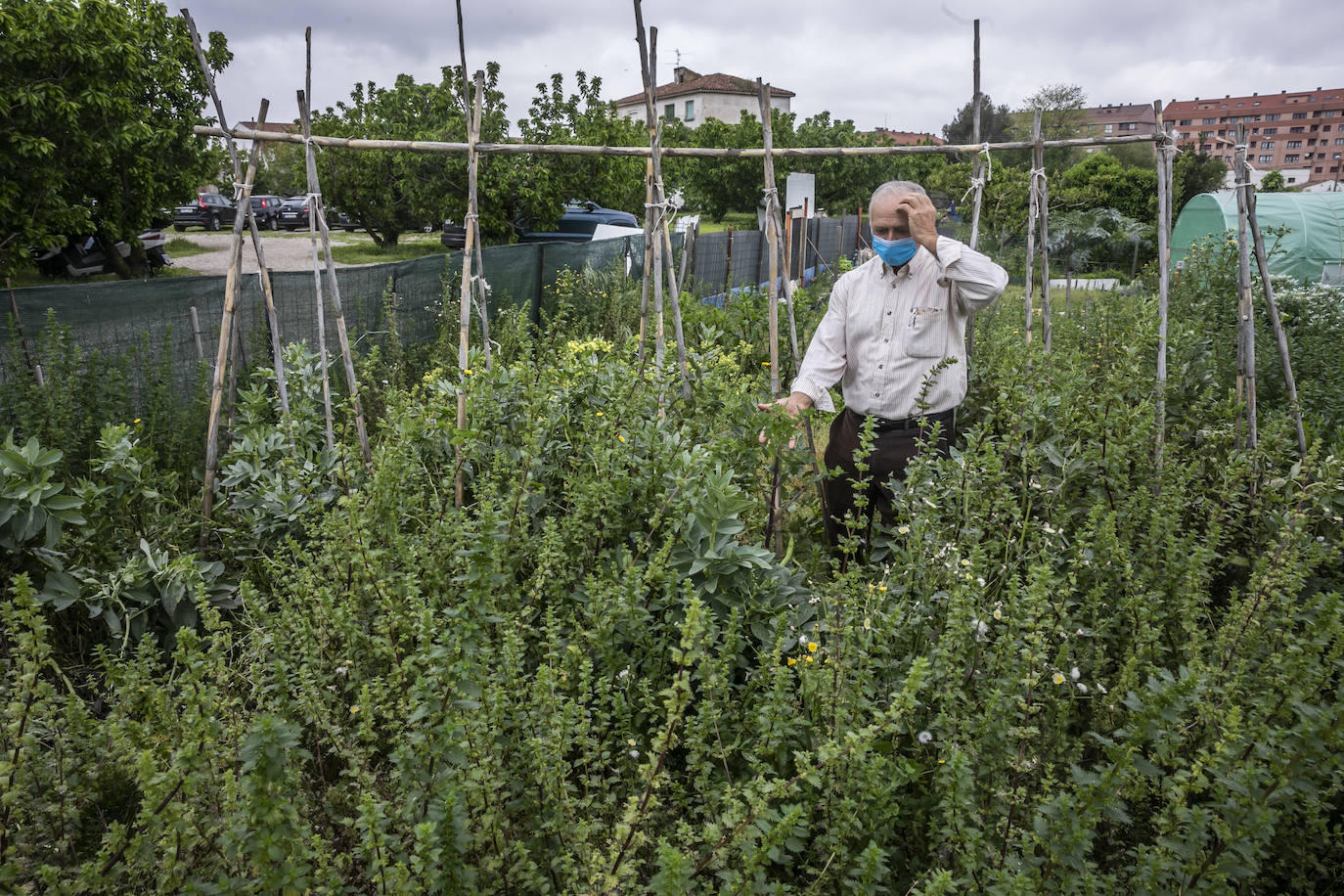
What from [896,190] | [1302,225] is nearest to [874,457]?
[896,190]

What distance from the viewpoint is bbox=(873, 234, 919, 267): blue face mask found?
339cm

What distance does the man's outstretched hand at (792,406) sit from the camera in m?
2.83

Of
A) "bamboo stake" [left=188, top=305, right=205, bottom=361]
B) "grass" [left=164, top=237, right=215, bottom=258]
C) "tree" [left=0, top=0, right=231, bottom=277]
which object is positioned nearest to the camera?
"bamboo stake" [left=188, top=305, right=205, bottom=361]

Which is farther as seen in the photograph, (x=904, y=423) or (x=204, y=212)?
(x=204, y=212)

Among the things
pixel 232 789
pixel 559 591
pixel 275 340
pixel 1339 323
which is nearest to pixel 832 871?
pixel 559 591

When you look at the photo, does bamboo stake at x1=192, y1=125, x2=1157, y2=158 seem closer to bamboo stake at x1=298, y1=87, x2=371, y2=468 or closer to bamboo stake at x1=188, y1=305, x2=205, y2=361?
bamboo stake at x1=298, y1=87, x2=371, y2=468

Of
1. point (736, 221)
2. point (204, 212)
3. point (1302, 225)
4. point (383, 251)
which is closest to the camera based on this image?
point (1302, 225)

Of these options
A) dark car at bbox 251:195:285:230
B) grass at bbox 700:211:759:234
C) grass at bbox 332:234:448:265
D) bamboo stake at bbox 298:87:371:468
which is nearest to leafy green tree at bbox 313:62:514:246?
grass at bbox 332:234:448:265

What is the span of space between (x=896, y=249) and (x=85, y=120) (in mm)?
11362

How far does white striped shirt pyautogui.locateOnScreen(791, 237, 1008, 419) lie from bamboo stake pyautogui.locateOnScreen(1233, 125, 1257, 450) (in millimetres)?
1456

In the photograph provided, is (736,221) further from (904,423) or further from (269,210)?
(904,423)

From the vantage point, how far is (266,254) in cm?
2044

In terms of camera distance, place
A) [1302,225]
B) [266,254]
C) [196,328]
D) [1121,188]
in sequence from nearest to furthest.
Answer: [196,328] → [1302,225] → [266,254] → [1121,188]

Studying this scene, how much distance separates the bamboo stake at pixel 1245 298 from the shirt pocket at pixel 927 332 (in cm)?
162
